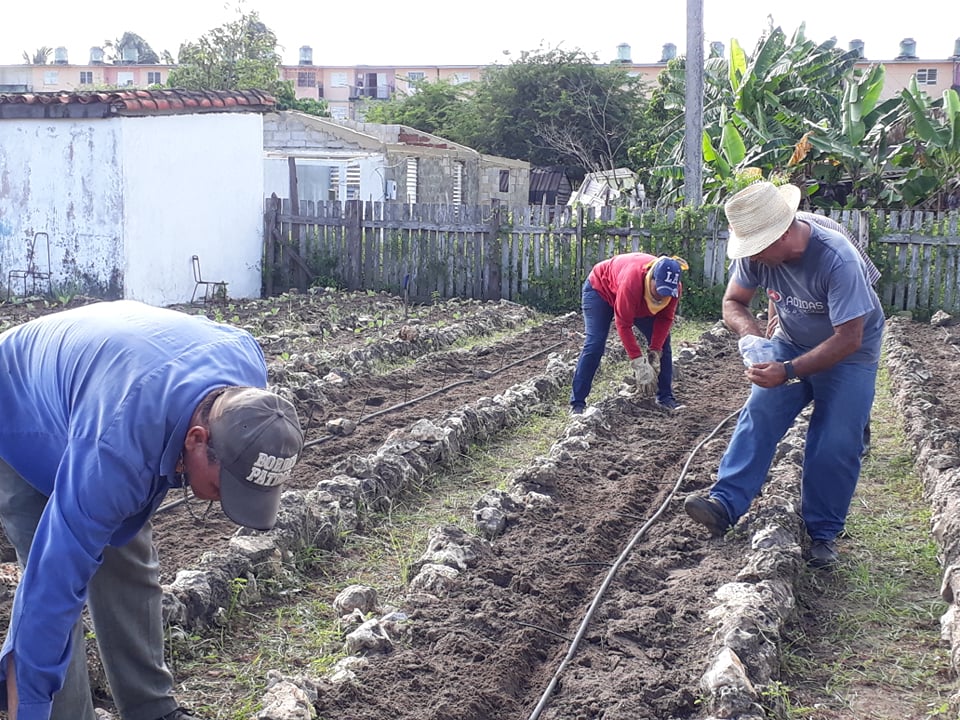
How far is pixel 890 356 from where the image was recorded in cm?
1055

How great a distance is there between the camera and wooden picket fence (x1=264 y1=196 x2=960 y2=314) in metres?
14.1

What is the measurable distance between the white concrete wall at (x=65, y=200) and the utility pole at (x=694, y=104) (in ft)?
26.1

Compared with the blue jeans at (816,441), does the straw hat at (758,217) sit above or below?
above

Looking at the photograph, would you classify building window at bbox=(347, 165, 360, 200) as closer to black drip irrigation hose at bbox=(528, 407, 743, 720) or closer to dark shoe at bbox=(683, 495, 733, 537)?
black drip irrigation hose at bbox=(528, 407, 743, 720)

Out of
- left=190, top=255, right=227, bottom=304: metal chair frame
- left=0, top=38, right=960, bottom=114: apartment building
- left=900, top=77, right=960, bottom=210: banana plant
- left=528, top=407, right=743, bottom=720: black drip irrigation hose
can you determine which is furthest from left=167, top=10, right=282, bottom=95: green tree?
left=0, top=38, right=960, bottom=114: apartment building

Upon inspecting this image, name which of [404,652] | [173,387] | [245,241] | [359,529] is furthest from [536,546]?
[245,241]

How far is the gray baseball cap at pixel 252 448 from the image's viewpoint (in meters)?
2.39

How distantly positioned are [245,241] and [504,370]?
7282 millimetres

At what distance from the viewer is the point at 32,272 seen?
14242mm

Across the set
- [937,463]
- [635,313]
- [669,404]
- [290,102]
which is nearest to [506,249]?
[669,404]

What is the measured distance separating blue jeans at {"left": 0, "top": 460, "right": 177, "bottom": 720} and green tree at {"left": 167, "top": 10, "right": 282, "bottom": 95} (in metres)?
26.7

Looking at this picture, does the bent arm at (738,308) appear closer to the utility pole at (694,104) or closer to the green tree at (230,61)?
the utility pole at (694,104)

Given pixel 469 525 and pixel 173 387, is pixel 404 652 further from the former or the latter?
pixel 173 387

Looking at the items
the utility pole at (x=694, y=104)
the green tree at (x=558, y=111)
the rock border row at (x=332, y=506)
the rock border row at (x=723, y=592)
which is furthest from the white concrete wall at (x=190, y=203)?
the green tree at (x=558, y=111)
